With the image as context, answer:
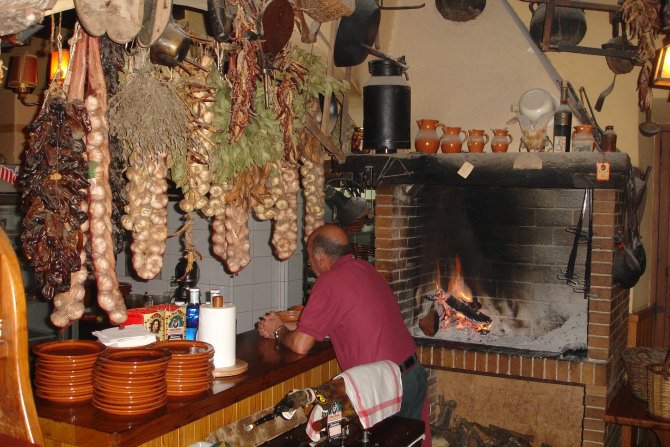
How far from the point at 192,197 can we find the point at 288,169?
82cm

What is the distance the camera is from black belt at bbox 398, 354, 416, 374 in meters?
3.96

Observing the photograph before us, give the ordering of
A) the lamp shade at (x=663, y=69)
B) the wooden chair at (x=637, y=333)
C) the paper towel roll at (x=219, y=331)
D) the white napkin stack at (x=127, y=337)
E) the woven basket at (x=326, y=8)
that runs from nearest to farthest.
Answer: the white napkin stack at (x=127, y=337) → the paper towel roll at (x=219, y=331) → the woven basket at (x=326, y=8) → the lamp shade at (x=663, y=69) → the wooden chair at (x=637, y=333)

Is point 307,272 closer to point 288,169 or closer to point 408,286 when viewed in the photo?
point 408,286

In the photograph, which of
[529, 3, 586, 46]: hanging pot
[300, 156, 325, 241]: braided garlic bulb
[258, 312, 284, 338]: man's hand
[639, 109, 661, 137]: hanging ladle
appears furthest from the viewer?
[639, 109, 661, 137]: hanging ladle

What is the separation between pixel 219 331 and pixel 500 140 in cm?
271

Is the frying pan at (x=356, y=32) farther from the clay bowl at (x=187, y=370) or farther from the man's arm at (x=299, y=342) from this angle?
the clay bowl at (x=187, y=370)

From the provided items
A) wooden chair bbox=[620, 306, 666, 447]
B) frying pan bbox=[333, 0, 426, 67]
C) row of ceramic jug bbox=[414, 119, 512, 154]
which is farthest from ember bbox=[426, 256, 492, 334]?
frying pan bbox=[333, 0, 426, 67]

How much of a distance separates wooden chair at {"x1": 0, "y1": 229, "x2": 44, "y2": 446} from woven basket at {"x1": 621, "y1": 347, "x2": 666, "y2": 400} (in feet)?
14.5

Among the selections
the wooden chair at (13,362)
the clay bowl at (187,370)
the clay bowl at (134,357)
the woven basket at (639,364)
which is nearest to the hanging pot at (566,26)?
the woven basket at (639,364)

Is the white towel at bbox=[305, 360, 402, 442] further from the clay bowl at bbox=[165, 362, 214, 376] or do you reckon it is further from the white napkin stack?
the white napkin stack

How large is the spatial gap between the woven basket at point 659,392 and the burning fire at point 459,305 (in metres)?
1.32

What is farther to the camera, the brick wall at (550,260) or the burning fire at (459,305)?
the burning fire at (459,305)

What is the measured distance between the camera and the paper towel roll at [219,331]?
130 inches

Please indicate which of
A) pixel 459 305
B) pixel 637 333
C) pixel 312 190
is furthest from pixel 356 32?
pixel 637 333
